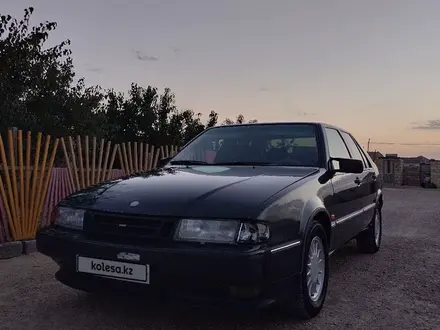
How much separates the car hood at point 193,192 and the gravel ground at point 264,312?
30.9 inches

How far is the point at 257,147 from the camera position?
4484 mm

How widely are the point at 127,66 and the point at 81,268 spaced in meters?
11.5

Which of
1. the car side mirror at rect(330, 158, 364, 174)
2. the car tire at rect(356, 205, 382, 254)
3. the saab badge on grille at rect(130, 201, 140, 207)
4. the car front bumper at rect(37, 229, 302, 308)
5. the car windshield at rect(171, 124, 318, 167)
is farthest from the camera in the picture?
the car tire at rect(356, 205, 382, 254)

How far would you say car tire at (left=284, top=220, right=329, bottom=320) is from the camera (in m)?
3.26

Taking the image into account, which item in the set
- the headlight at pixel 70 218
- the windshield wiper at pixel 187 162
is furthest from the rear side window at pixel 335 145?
the headlight at pixel 70 218

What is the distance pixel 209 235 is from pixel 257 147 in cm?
175

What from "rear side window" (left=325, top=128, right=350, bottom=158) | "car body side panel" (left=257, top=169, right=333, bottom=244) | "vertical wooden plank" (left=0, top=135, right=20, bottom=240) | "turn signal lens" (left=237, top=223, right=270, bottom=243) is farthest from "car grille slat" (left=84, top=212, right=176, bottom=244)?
"vertical wooden plank" (left=0, top=135, right=20, bottom=240)

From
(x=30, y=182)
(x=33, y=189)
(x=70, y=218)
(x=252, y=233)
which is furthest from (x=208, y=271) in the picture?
(x=30, y=182)

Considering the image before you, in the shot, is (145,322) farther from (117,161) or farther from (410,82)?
(410,82)

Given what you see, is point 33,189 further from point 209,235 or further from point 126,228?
point 209,235

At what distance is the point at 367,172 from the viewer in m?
5.75

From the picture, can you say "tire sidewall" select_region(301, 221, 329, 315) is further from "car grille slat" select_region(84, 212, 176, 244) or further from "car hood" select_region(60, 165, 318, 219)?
"car grille slat" select_region(84, 212, 176, 244)

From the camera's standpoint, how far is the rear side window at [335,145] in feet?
15.3

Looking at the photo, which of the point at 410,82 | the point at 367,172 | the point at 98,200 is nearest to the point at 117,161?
the point at 367,172
